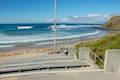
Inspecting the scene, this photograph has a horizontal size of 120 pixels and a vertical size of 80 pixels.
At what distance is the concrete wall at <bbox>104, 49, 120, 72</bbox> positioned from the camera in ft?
23.0

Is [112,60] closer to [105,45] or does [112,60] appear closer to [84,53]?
[84,53]

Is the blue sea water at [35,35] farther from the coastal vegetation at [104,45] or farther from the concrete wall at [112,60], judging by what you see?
the concrete wall at [112,60]

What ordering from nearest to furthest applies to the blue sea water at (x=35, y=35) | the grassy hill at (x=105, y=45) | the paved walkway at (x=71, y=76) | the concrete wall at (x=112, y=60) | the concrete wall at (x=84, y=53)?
the paved walkway at (x=71, y=76), the concrete wall at (x=112, y=60), the concrete wall at (x=84, y=53), the grassy hill at (x=105, y=45), the blue sea water at (x=35, y=35)

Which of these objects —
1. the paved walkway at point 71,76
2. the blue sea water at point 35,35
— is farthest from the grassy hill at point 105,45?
the blue sea water at point 35,35

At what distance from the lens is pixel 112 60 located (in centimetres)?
714

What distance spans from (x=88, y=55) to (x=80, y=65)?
0.95 m

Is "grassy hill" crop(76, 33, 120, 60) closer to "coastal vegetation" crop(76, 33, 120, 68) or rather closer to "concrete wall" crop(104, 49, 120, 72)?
"coastal vegetation" crop(76, 33, 120, 68)

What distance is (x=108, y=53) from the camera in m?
7.00

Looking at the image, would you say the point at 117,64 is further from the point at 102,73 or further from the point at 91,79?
the point at 91,79

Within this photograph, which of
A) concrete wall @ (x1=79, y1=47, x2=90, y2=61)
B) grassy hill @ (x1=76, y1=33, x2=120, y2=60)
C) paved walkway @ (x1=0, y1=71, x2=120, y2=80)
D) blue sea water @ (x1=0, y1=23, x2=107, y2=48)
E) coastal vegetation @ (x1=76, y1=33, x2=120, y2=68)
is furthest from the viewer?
blue sea water @ (x1=0, y1=23, x2=107, y2=48)

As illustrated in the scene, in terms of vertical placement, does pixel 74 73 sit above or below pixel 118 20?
below

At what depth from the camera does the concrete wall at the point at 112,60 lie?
7012mm

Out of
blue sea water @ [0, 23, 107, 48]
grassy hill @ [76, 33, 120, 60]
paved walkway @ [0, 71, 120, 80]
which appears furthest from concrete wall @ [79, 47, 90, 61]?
blue sea water @ [0, 23, 107, 48]

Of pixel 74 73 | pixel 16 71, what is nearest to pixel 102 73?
pixel 74 73
